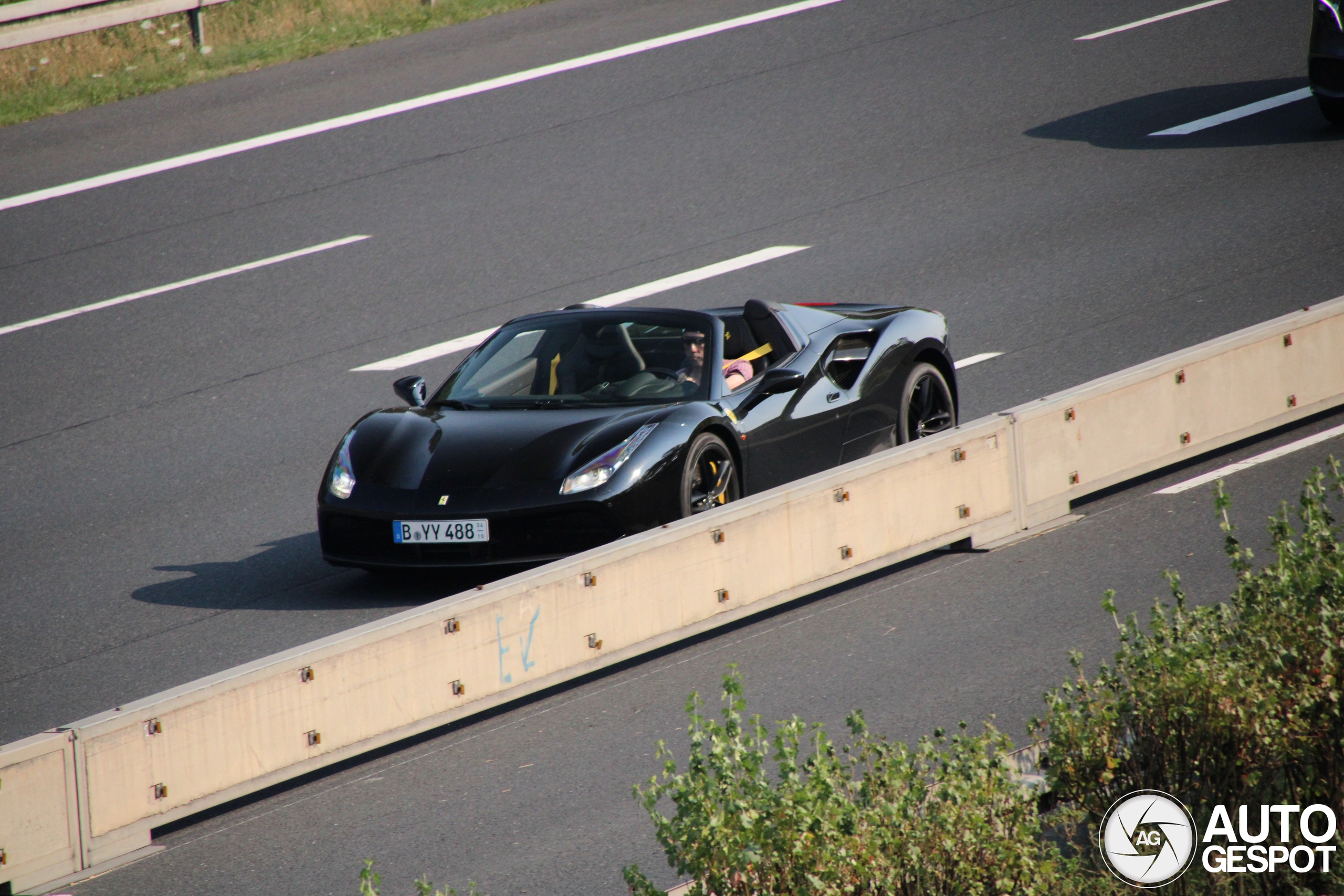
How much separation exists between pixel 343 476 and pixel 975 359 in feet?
18.6

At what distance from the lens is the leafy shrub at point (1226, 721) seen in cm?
486

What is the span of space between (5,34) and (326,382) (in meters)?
9.29

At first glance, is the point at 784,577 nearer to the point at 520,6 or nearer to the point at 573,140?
the point at 573,140

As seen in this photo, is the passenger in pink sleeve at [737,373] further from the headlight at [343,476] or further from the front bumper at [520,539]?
the headlight at [343,476]

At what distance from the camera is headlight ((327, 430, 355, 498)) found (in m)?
8.89

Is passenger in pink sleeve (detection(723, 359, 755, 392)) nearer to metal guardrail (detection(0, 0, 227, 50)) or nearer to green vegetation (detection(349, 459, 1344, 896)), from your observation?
green vegetation (detection(349, 459, 1344, 896))

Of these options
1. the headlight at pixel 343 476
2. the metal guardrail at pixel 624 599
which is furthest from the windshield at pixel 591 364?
the metal guardrail at pixel 624 599

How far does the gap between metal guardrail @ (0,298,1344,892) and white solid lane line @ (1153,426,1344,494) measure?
0.16 metres

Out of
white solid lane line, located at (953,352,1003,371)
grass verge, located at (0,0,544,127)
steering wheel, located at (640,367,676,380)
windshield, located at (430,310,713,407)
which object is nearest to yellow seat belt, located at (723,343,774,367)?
windshield, located at (430,310,713,407)

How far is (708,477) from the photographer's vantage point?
8961mm

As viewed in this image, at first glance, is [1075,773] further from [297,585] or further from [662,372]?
[297,585]

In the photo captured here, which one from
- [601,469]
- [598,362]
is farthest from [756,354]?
[601,469]

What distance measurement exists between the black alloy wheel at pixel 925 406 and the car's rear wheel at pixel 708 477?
1.53 metres

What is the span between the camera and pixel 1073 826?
16.5 ft
